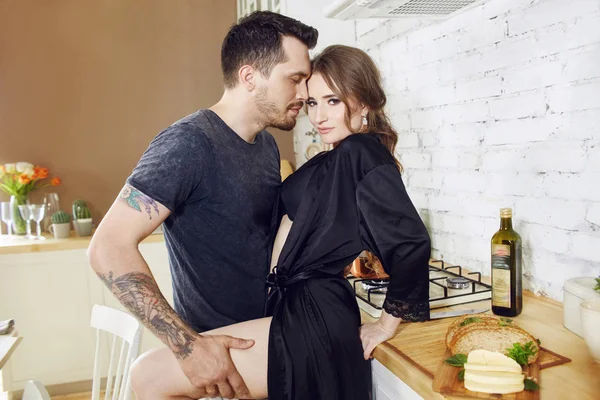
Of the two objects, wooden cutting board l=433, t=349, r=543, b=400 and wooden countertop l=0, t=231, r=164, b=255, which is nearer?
wooden cutting board l=433, t=349, r=543, b=400

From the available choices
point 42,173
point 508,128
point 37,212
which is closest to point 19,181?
point 42,173

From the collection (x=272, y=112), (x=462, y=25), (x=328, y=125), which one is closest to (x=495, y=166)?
(x=462, y=25)

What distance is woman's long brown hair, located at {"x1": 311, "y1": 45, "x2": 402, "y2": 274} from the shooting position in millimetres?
1370

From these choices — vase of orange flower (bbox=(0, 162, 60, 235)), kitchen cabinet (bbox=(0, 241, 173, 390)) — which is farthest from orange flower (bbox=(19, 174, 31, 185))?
kitchen cabinet (bbox=(0, 241, 173, 390))

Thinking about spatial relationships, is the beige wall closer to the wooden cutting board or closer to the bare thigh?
the bare thigh

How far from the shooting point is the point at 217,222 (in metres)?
1.35

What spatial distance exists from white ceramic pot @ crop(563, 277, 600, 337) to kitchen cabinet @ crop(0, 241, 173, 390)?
2.46 metres

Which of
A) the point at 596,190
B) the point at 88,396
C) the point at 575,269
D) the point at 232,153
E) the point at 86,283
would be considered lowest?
the point at 88,396

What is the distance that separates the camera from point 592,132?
1.31 meters

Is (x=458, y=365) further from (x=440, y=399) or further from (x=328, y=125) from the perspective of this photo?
(x=328, y=125)

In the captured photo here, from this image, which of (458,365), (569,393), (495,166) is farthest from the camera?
(495,166)

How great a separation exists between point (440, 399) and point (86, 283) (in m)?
2.57

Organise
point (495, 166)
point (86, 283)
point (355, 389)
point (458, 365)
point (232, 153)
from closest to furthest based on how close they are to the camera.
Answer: point (458, 365), point (355, 389), point (232, 153), point (495, 166), point (86, 283)

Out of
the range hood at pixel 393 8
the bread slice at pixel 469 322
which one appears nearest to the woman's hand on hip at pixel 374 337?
the bread slice at pixel 469 322
